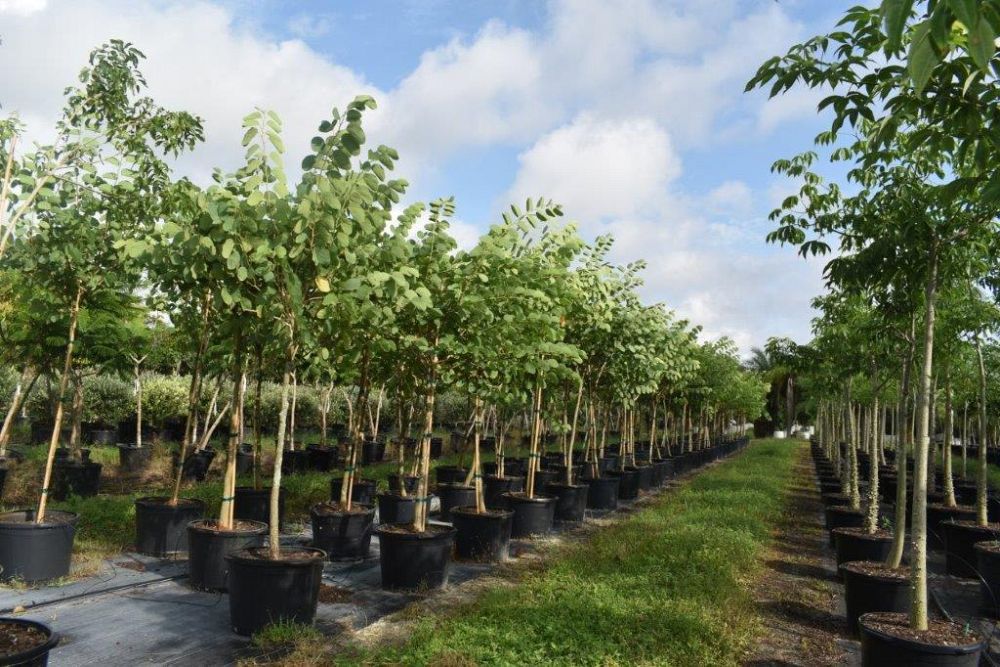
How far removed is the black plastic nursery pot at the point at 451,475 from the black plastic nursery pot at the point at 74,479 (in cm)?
549

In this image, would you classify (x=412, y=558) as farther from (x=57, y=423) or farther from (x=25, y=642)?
(x=25, y=642)

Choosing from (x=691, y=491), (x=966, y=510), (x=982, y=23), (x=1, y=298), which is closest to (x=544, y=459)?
(x=691, y=491)

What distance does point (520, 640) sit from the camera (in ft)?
15.6

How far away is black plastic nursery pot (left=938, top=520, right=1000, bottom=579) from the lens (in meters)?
8.27

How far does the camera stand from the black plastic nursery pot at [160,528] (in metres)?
6.98

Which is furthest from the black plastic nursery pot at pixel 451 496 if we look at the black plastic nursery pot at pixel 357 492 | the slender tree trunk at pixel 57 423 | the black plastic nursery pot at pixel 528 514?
the slender tree trunk at pixel 57 423

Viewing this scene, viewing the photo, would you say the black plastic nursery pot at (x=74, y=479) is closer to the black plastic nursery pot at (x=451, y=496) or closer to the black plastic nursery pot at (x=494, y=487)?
the black plastic nursery pot at (x=451, y=496)

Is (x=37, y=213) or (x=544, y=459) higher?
(x=37, y=213)

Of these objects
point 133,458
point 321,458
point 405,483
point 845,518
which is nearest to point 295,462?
point 321,458

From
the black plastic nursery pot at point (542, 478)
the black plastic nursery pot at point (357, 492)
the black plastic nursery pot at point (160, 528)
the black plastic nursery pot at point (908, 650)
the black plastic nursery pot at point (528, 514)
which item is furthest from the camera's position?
the black plastic nursery pot at point (542, 478)

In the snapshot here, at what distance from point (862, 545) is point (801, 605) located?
1370mm

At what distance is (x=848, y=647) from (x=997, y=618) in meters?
2.08

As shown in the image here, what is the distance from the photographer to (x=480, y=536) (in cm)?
773

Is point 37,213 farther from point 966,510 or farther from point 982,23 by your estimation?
point 966,510
